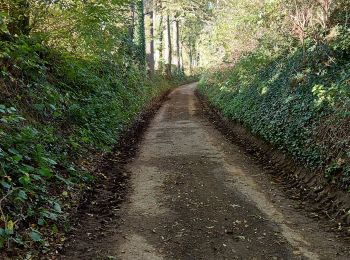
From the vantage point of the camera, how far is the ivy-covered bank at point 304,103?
7031 millimetres

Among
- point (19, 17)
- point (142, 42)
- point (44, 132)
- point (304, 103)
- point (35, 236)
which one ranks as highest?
point (142, 42)

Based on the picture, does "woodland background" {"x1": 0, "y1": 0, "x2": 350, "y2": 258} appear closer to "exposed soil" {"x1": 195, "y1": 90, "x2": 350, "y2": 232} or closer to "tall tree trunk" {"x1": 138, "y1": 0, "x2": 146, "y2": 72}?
"exposed soil" {"x1": 195, "y1": 90, "x2": 350, "y2": 232}

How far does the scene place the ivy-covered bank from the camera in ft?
23.1

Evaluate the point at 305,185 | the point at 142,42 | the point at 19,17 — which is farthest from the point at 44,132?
the point at 142,42

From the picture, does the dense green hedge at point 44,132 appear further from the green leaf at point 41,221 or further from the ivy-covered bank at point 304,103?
the ivy-covered bank at point 304,103

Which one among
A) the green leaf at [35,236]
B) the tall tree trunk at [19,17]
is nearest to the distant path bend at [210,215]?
the green leaf at [35,236]

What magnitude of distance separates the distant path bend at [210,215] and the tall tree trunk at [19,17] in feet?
13.2

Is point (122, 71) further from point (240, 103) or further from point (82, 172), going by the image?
point (82, 172)

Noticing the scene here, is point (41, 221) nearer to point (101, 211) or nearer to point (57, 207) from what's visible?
point (57, 207)

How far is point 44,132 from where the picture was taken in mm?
7410

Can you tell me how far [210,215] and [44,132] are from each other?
12.3ft

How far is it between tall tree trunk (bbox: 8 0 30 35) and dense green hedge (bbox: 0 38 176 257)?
415 mm

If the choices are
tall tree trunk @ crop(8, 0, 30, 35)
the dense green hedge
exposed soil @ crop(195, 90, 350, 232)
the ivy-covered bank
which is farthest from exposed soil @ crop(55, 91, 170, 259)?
the ivy-covered bank

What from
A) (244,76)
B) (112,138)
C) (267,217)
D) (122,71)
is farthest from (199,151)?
(122,71)
